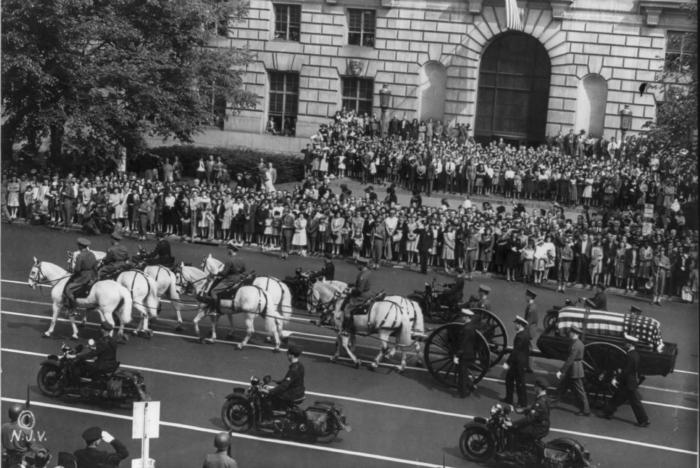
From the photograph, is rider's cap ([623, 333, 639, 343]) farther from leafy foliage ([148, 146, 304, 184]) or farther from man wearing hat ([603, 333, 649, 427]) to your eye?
leafy foliage ([148, 146, 304, 184])

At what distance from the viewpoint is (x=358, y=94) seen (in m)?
46.1

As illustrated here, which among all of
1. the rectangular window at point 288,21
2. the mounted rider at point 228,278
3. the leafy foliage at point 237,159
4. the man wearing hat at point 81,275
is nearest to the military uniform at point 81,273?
the man wearing hat at point 81,275

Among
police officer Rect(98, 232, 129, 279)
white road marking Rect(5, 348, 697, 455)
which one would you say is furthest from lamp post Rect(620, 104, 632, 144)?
white road marking Rect(5, 348, 697, 455)

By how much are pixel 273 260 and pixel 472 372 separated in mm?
11729

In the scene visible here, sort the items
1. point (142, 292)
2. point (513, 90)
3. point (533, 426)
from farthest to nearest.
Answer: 1. point (513, 90)
2. point (142, 292)
3. point (533, 426)

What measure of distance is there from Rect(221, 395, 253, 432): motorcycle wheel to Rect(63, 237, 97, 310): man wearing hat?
233 inches

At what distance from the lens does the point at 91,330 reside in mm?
22500

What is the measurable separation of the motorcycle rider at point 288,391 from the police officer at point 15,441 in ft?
13.7

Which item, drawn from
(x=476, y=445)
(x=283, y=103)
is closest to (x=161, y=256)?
(x=476, y=445)

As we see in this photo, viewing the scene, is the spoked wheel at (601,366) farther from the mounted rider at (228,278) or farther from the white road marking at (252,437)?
the mounted rider at (228,278)

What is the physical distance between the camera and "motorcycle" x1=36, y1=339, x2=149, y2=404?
17.8 m

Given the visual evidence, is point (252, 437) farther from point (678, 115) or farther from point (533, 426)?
point (678, 115)

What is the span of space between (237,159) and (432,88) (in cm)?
931

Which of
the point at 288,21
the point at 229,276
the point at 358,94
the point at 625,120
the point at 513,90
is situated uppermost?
the point at 288,21
